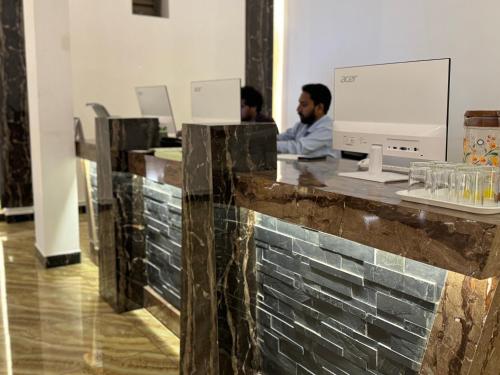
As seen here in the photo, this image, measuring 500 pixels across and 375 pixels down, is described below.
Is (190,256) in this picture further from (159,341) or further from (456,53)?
(456,53)

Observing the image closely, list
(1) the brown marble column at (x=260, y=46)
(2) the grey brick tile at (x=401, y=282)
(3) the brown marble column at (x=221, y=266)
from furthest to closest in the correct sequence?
(1) the brown marble column at (x=260, y=46) → (3) the brown marble column at (x=221, y=266) → (2) the grey brick tile at (x=401, y=282)

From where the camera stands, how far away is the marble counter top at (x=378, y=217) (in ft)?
4.21

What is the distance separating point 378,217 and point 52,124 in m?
3.15

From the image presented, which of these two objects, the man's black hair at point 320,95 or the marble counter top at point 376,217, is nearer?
the marble counter top at point 376,217

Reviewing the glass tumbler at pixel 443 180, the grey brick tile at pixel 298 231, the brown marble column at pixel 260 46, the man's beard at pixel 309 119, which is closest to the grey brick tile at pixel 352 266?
the grey brick tile at pixel 298 231

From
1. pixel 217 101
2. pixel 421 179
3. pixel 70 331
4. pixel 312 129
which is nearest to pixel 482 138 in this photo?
pixel 421 179

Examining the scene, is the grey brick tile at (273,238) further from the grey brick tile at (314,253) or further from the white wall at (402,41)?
the white wall at (402,41)

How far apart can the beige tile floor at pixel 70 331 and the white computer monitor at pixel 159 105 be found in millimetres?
1295

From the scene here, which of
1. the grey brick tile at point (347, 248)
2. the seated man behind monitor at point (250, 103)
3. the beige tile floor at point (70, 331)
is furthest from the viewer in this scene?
the seated man behind monitor at point (250, 103)

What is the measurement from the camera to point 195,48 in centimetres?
650

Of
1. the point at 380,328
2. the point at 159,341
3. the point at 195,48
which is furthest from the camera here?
the point at 195,48

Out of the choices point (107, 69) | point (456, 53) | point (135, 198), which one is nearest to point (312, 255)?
point (135, 198)

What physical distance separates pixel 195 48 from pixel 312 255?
198 inches

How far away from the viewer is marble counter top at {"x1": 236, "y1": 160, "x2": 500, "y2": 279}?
4.21 feet
